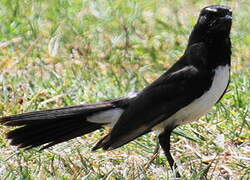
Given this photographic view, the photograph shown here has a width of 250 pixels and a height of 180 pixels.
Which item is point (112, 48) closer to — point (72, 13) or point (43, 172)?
point (72, 13)

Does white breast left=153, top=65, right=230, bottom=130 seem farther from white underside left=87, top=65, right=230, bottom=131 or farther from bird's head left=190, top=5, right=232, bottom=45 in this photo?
bird's head left=190, top=5, right=232, bottom=45

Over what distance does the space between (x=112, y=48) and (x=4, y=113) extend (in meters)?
1.99

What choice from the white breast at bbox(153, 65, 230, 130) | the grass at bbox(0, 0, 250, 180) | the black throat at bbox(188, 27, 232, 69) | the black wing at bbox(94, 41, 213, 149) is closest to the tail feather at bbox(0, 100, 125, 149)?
the grass at bbox(0, 0, 250, 180)

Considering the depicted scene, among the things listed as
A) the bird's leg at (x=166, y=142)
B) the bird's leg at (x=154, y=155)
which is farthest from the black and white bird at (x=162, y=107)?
the bird's leg at (x=154, y=155)

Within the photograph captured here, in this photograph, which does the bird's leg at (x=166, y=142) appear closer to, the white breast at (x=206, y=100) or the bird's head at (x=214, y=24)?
the white breast at (x=206, y=100)

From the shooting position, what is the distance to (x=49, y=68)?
8258 mm

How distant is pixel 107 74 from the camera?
8289mm

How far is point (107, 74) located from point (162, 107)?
85.5 inches

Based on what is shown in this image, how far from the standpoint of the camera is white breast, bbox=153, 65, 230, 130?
6117 mm

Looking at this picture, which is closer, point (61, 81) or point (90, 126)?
point (90, 126)

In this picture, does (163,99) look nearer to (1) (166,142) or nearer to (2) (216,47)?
(1) (166,142)

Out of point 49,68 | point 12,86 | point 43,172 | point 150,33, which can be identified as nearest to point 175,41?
point 150,33

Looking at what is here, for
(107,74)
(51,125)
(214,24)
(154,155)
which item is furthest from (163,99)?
(107,74)

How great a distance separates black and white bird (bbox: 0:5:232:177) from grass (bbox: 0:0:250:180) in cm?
21
